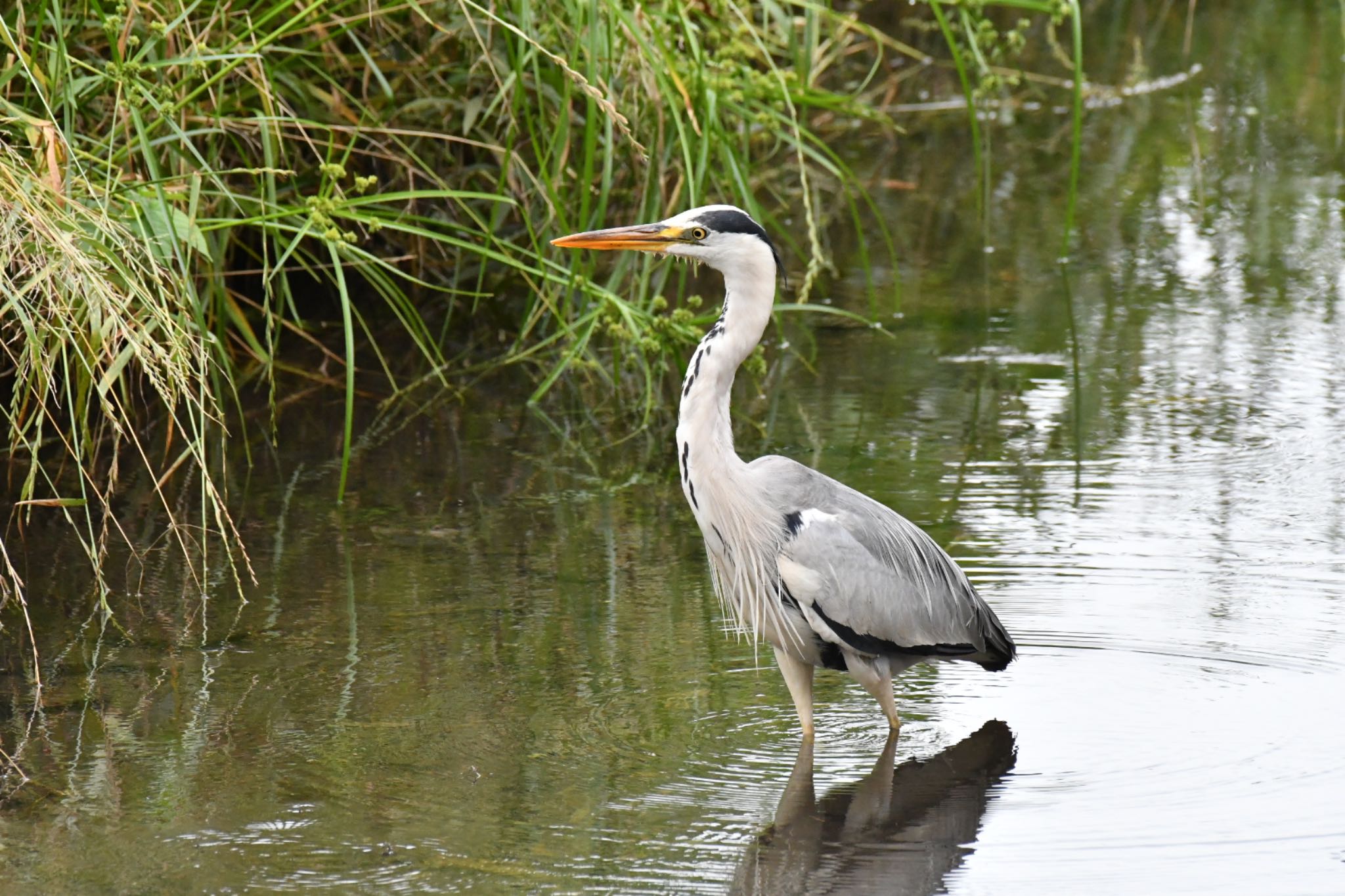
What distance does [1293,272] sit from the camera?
8.74 metres

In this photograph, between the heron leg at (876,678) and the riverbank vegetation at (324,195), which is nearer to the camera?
the heron leg at (876,678)

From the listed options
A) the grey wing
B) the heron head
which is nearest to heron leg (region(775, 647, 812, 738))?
the grey wing

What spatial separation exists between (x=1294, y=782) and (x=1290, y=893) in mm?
541

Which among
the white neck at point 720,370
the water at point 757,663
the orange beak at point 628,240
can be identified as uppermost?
the orange beak at point 628,240

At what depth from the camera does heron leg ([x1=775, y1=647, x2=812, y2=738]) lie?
4516mm

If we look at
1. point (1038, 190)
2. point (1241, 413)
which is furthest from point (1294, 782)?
point (1038, 190)

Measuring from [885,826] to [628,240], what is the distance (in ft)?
5.27

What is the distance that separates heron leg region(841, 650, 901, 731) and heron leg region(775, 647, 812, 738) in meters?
0.11

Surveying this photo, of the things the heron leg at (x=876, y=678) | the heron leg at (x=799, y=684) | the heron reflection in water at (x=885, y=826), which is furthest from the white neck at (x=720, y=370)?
the heron reflection in water at (x=885, y=826)

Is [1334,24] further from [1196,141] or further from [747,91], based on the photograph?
[747,91]

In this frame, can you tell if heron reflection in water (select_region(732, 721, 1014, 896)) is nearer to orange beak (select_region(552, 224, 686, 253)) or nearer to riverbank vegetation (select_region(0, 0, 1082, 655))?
orange beak (select_region(552, 224, 686, 253))

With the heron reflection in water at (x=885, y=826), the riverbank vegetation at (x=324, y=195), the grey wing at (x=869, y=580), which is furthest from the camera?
the riverbank vegetation at (x=324, y=195)

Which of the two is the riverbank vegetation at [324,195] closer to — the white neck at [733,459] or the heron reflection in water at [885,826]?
the white neck at [733,459]

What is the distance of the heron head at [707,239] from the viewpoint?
4.57 meters
